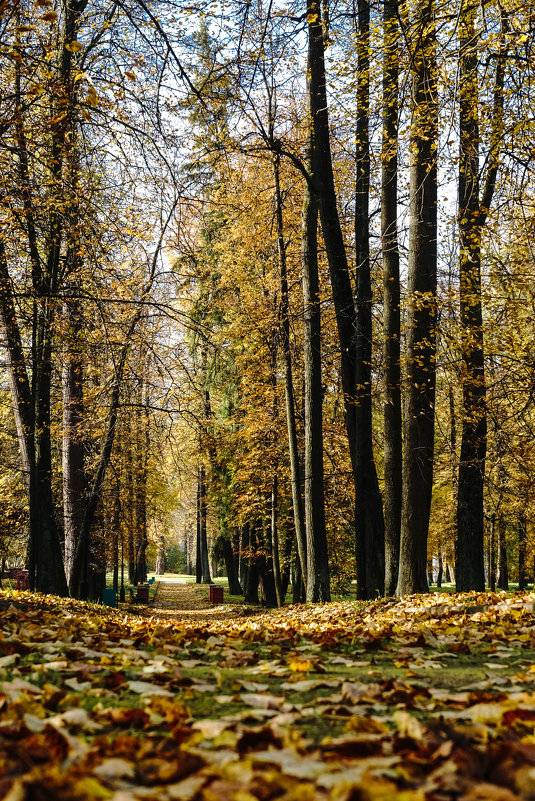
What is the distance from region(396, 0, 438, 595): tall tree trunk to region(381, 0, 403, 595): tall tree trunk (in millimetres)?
387

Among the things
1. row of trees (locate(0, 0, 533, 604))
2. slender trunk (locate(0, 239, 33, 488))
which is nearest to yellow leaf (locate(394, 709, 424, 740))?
row of trees (locate(0, 0, 533, 604))

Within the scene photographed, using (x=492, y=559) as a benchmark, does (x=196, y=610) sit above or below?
below

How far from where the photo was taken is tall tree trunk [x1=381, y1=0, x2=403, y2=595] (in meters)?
9.12

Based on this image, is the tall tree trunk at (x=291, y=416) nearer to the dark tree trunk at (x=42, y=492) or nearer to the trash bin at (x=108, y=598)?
the dark tree trunk at (x=42, y=492)

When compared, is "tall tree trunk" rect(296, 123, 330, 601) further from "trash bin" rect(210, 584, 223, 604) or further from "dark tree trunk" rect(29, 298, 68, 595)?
"trash bin" rect(210, 584, 223, 604)

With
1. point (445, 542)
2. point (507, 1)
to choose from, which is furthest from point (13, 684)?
point (445, 542)

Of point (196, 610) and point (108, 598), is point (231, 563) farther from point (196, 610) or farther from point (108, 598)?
point (108, 598)

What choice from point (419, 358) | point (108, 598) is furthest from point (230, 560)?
point (419, 358)

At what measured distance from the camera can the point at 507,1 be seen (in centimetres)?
686

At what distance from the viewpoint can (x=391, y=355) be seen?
31.9 feet

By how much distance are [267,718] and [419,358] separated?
687 cm

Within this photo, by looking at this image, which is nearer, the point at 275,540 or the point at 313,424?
the point at 313,424

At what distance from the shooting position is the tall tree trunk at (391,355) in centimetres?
912

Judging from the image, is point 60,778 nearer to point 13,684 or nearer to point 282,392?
point 13,684
